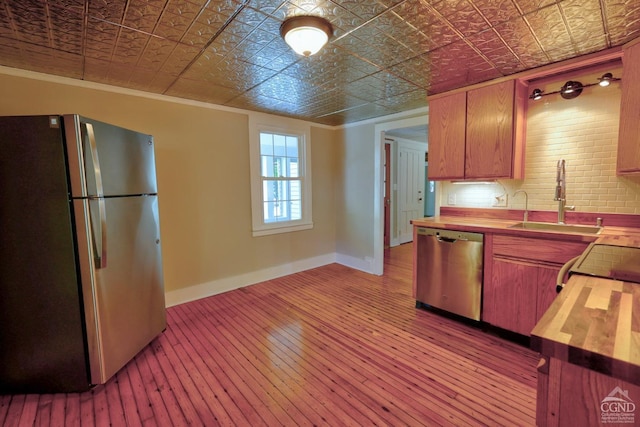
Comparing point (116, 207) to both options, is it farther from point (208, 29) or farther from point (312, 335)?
point (312, 335)

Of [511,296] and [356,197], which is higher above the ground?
[356,197]

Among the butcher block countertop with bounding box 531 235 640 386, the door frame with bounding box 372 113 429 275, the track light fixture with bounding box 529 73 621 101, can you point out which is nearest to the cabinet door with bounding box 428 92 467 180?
the track light fixture with bounding box 529 73 621 101

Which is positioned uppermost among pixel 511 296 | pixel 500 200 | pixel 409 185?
pixel 409 185

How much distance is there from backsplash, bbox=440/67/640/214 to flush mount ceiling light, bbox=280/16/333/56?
6.90ft

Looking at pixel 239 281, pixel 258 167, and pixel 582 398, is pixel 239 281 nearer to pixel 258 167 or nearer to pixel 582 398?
pixel 258 167

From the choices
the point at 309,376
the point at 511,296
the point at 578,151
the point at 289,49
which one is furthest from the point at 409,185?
the point at 309,376

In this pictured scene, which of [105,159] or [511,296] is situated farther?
[511,296]

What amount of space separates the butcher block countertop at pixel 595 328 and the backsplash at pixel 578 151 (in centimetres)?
171

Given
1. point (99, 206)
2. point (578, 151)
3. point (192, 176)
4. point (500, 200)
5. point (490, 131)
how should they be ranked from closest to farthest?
point (99, 206), point (578, 151), point (490, 131), point (500, 200), point (192, 176)

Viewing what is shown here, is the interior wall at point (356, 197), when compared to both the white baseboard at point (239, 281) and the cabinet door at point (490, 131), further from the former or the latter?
the cabinet door at point (490, 131)

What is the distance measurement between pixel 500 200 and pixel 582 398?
2518 millimetres

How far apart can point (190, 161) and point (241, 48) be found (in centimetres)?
163

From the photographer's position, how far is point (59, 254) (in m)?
1.75

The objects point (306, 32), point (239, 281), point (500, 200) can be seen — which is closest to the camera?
point (306, 32)
